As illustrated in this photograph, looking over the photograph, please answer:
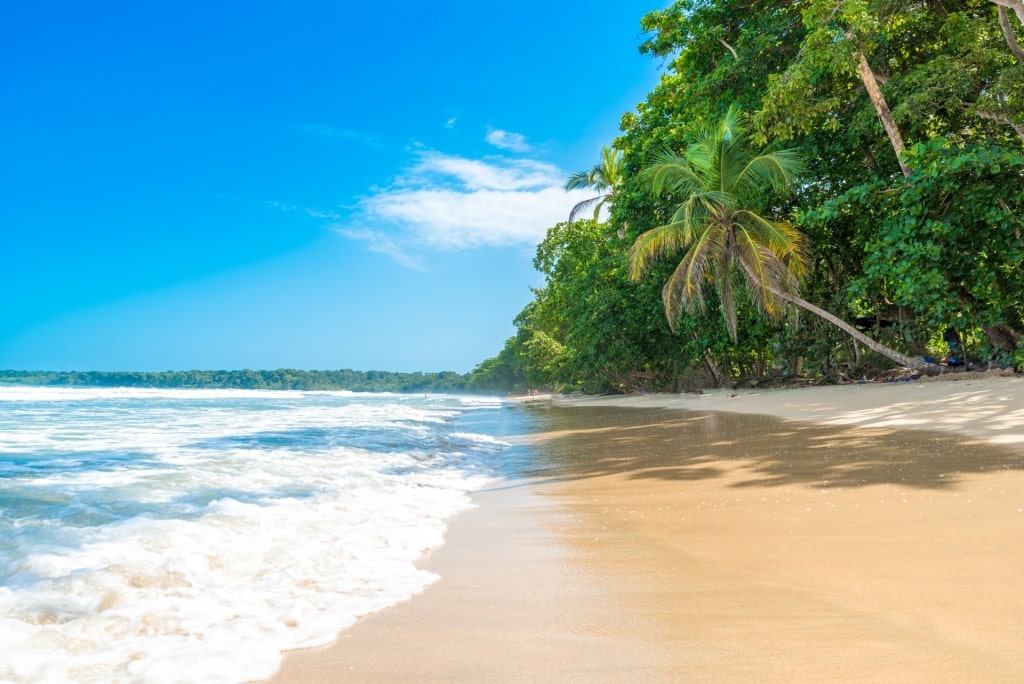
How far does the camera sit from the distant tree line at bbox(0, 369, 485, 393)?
83.7m

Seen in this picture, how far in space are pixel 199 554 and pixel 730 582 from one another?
A: 2405mm

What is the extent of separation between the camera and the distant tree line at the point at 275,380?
83681mm

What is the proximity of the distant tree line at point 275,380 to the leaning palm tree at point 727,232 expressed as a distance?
225 feet

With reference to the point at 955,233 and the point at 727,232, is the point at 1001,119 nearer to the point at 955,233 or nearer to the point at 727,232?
the point at 955,233

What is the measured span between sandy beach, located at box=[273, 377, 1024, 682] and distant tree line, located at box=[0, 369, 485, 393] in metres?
78.9

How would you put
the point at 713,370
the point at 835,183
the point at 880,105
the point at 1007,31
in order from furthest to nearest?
1. the point at 713,370
2. the point at 835,183
3. the point at 880,105
4. the point at 1007,31

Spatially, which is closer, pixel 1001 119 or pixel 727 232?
pixel 1001 119

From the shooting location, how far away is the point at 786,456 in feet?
16.2

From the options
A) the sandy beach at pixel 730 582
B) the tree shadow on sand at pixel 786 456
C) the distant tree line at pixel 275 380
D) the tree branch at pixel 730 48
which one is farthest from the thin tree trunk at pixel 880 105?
the distant tree line at pixel 275 380

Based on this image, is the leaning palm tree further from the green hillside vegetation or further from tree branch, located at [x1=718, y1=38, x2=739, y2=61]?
tree branch, located at [x1=718, y1=38, x2=739, y2=61]

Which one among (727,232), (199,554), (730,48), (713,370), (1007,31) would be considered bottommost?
(199,554)

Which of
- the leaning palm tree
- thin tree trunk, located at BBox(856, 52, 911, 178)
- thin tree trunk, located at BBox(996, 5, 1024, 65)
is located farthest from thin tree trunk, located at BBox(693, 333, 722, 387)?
thin tree trunk, located at BBox(996, 5, 1024, 65)

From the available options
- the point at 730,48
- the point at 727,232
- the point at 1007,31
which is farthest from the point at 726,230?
the point at 1007,31

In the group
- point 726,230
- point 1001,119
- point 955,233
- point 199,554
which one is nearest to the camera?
point 199,554
